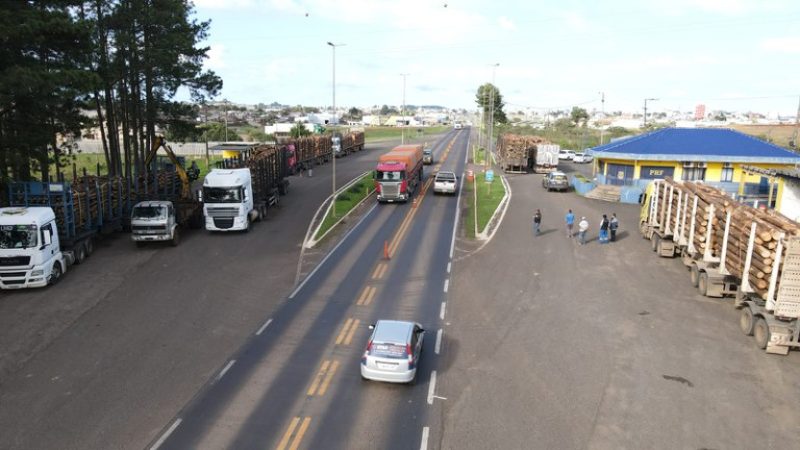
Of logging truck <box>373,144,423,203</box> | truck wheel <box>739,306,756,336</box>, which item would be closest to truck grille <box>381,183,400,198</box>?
logging truck <box>373,144,423,203</box>

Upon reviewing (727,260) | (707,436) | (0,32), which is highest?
(0,32)

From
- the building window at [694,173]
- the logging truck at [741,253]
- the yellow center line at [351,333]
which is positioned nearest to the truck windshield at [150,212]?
the yellow center line at [351,333]

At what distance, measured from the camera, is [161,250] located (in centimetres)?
3073

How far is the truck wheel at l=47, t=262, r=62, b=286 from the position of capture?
24.7 meters

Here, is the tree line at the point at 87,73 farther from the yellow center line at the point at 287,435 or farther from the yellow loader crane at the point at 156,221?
the yellow center line at the point at 287,435

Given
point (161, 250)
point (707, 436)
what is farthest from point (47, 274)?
point (707, 436)

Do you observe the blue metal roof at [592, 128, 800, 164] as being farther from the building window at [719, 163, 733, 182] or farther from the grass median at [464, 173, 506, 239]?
the grass median at [464, 173, 506, 239]

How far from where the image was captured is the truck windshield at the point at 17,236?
23.7 meters

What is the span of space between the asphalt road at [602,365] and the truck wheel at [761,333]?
27 cm

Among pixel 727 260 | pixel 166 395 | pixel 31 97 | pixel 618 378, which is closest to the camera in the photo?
pixel 166 395

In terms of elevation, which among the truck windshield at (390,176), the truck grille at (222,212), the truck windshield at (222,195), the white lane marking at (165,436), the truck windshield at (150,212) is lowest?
the white lane marking at (165,436)

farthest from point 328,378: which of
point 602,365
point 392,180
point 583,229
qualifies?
point 392,180

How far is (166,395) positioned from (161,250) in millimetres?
16759

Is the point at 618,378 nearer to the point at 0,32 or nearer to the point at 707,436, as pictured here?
the point at 707,436
